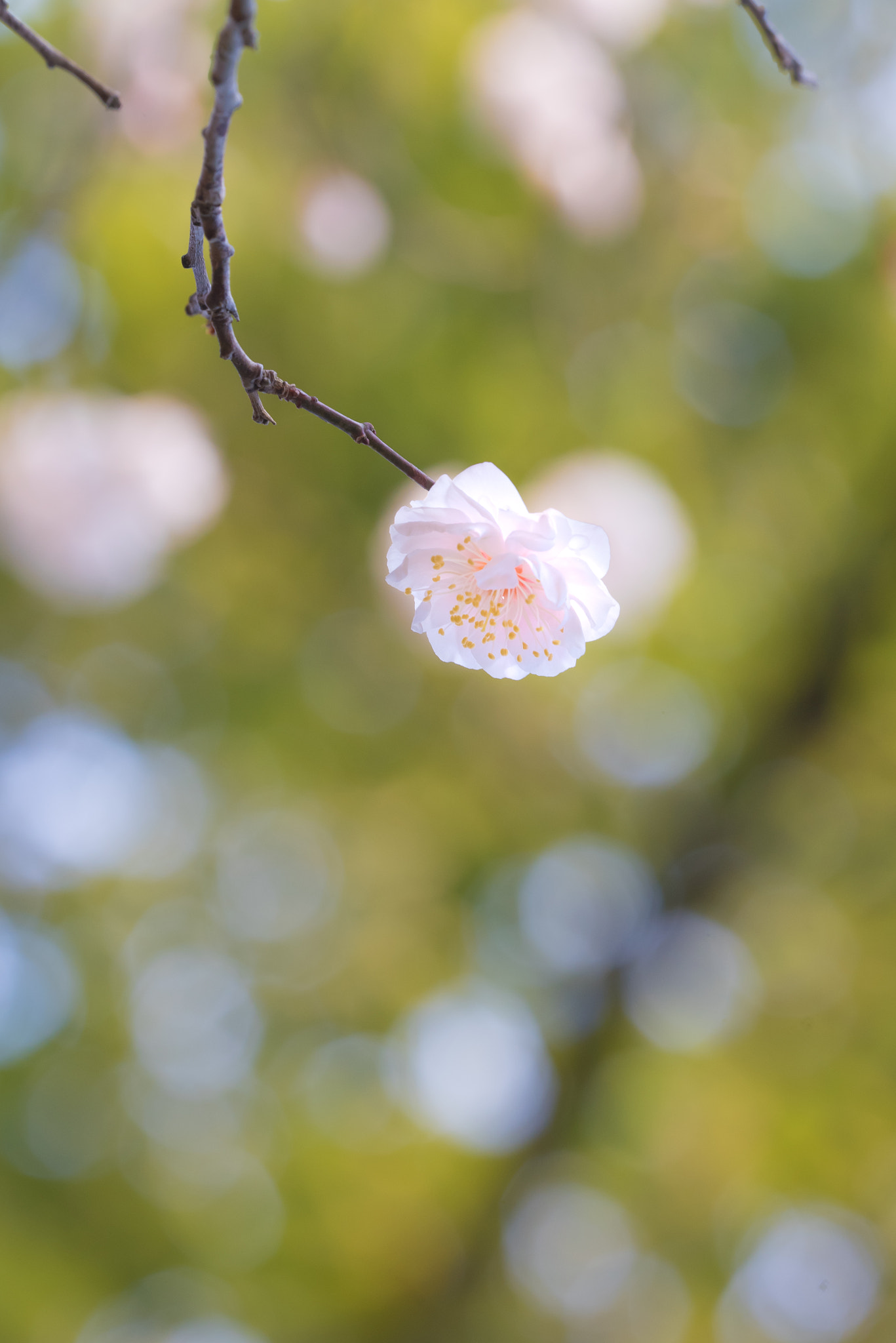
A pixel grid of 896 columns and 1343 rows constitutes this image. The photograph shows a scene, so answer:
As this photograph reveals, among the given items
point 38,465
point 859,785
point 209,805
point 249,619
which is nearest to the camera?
point 38,465

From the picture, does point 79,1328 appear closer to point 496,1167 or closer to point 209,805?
point 496,1167

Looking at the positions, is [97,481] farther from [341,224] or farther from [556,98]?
[556,98]

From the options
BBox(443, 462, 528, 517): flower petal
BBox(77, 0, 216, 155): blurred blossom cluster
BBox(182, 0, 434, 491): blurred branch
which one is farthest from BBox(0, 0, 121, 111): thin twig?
BBox(77, 0, 216, 155): blurred blossom cluster

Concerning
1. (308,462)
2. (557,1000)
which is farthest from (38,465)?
(557,1000)

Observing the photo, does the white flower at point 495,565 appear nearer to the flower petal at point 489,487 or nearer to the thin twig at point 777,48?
the flower petal at point 489,487

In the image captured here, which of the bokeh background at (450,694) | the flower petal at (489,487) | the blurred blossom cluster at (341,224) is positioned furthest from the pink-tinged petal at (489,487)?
the blurred blossom cluster at (341,224)

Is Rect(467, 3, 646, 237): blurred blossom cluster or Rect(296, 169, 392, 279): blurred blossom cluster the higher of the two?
Rect(467, 3, 646, 237): blurred blossom cluster

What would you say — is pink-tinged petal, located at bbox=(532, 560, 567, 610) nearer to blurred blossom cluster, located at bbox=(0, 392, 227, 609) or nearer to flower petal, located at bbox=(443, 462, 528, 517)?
flower petal, located at bbox=(443, 462, 528, 517)
